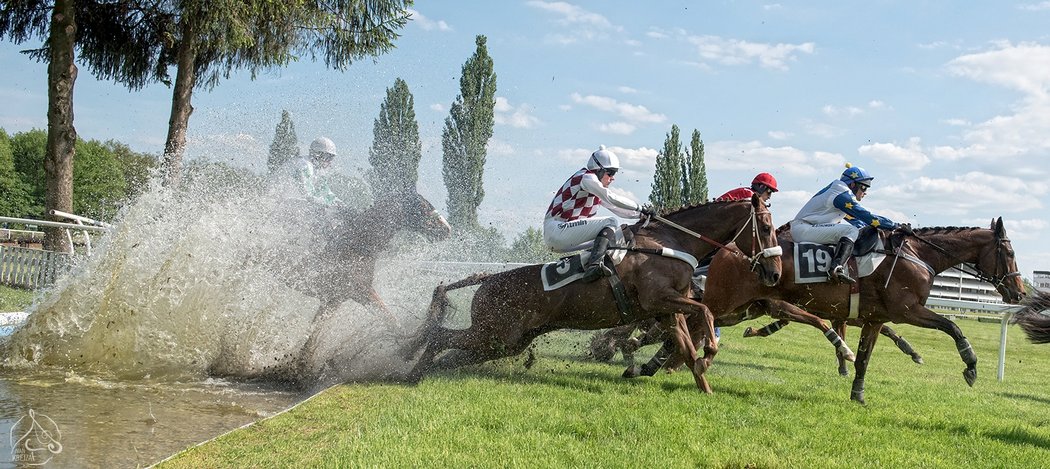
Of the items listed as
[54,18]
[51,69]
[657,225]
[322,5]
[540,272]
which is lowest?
[540,272]

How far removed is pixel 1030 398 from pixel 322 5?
14.3 meters

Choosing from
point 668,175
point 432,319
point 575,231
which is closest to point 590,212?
point 575,231

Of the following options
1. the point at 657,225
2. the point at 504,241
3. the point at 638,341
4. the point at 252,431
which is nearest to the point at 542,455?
the point at 252,431

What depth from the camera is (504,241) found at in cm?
1745

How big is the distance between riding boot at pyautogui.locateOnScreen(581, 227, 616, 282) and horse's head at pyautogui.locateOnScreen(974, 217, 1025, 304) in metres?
4.75

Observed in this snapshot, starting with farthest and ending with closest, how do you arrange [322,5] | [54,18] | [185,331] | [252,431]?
[322,5], [54,18], [185,331], [252,431]

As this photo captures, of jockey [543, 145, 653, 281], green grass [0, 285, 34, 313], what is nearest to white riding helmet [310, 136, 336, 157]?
jockey [543, 145, 653, 281]

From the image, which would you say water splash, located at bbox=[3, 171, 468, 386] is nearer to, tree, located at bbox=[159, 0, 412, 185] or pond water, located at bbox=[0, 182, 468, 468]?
pond water, located at bbox=[0, 182, 468, 468]

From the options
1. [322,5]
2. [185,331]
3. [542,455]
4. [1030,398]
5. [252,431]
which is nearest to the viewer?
[542,455]

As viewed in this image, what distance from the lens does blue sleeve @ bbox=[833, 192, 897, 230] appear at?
31.3ft

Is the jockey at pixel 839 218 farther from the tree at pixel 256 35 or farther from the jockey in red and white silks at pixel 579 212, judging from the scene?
the tree at pixel 256 35

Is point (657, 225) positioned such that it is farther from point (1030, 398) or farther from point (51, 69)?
point (51, 69)

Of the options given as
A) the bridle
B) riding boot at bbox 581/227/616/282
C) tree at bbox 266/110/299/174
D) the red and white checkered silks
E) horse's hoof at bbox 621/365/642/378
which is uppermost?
tree at bbox 266/110/299/174

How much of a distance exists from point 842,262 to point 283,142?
797 centimetres
